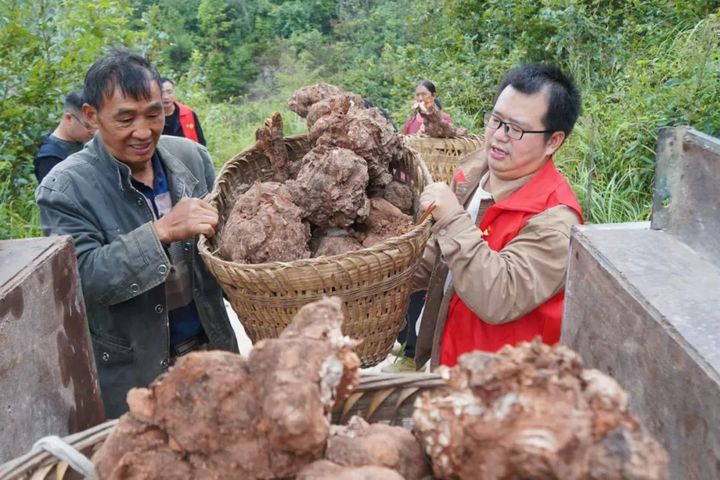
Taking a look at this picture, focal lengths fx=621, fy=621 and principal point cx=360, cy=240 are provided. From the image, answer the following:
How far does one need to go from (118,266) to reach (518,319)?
4.45 ft

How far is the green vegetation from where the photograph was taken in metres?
5.22

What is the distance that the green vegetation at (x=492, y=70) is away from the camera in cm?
522

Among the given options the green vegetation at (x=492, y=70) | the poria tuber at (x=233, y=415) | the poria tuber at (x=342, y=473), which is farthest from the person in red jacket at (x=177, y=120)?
the poria tuber at (x=342, y=473)

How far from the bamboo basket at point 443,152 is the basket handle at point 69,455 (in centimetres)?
354

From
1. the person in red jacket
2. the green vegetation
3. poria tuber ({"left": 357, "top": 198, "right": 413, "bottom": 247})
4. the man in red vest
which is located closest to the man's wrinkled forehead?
poria tuber ({"left": 357, "top": 198, "right": 413, "bottom": 247})

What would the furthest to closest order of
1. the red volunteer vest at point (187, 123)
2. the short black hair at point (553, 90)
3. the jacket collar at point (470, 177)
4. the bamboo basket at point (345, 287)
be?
the red volunteer vest at point (187, 123) → the jacket collar at point (470, 177) → the short black hair at point (553, 90) → the bamboo basket at point (345, 287)

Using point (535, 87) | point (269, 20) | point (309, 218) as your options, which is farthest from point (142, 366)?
point (269, 20)

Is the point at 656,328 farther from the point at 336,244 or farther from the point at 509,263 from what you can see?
the point at 336,244

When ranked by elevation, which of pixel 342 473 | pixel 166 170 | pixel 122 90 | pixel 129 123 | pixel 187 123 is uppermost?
pixel 122 90

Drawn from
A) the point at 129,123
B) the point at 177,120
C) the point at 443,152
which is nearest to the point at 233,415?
the point at 129,123

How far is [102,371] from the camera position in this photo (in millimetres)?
2316

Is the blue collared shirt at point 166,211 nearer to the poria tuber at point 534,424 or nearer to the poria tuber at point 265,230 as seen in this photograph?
the poria tuber at point 265,230

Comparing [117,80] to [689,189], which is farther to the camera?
[117,80]

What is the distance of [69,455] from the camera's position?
1.22 meters
